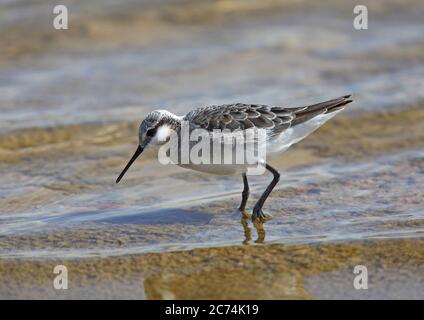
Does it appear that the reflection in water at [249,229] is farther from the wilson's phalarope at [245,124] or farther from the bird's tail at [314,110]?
the bird's tail at [314,110]

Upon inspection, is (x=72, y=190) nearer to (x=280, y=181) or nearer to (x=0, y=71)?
(x=280, y=181)

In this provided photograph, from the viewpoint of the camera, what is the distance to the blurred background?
26.3ft

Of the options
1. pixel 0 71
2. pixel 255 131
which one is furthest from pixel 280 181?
pixel 0 71

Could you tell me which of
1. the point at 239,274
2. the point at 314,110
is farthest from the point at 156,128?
the point at 239,274

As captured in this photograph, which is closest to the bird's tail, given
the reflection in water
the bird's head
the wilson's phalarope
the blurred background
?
the wilson's phalarope

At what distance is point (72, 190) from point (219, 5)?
8.43m

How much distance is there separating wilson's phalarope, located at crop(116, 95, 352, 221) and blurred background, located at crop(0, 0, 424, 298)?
569mm

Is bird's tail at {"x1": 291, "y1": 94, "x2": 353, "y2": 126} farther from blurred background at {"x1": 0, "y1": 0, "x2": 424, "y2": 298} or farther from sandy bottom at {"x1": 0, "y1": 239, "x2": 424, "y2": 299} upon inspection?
sandy bottom at {"x1": 0, "y1": 239, "x2": 424, "y2": 299}

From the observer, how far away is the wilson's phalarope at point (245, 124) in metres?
8.23

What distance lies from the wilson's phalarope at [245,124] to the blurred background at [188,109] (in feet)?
1.87

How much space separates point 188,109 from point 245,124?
4.23 m

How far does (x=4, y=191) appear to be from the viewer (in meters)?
9.41

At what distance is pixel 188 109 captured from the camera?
40.9ft

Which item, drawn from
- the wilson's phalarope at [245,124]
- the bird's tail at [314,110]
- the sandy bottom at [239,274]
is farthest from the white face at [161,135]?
the sandy bottom at [239,274]
